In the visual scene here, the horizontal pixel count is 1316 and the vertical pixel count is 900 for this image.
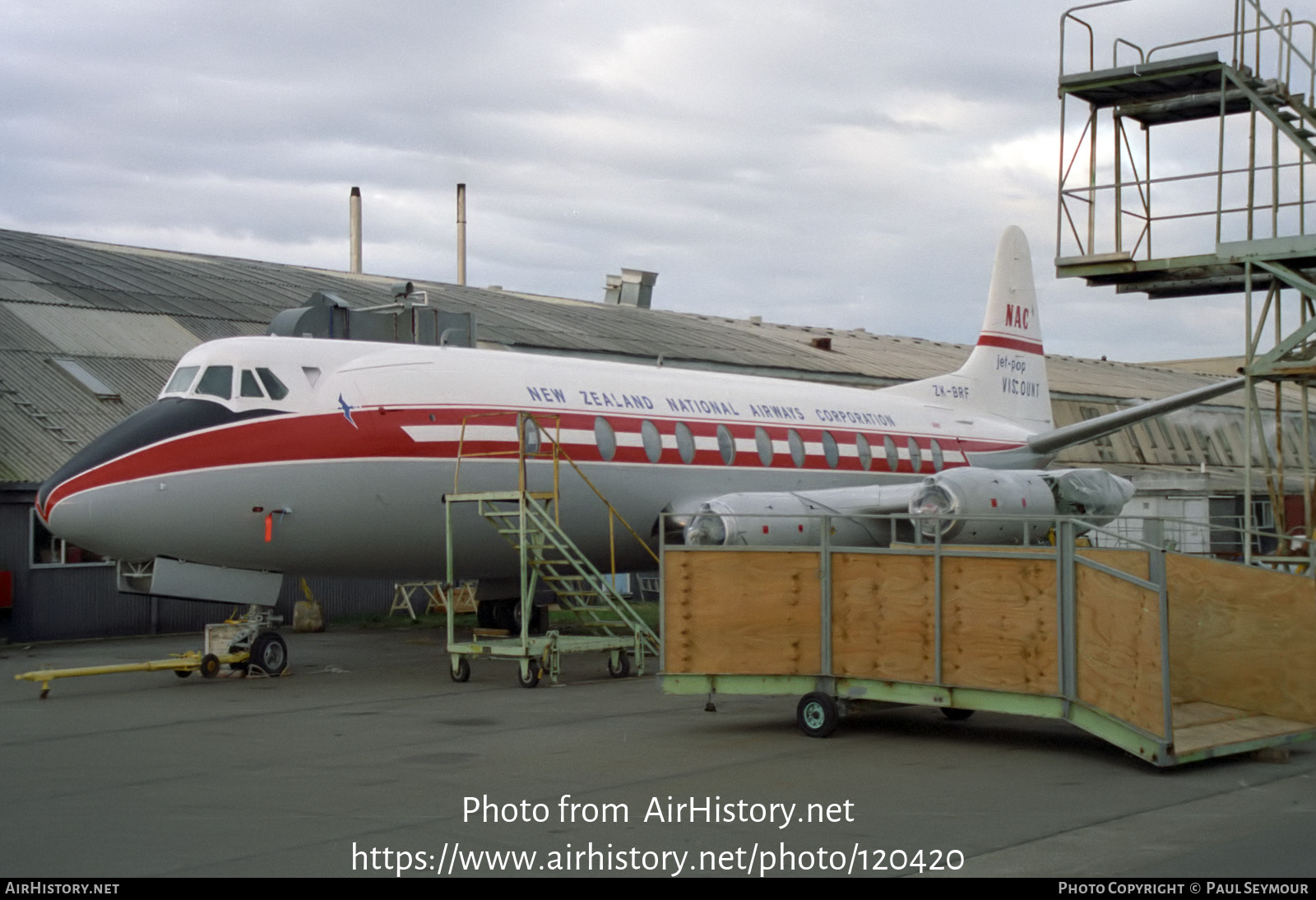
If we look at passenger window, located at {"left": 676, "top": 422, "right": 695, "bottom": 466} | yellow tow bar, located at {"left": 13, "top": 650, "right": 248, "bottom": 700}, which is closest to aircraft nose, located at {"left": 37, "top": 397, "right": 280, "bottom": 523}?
yellow tow bar, located at {"left": 13, "top": 650, "right": 248, "bottom": 700}

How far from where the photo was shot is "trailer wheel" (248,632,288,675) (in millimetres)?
18688

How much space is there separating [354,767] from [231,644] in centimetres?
760

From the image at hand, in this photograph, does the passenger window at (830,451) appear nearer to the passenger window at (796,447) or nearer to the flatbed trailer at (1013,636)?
the passenger window at (796,447)

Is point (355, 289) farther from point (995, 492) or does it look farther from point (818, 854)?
point (818, 854)

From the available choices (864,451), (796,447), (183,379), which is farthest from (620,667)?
(864,451)

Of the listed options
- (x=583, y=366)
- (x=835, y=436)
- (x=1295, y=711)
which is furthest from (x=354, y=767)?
(x=835, y=436)

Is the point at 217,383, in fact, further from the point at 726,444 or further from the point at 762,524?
the point at 726,444

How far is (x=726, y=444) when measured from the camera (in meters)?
22.2

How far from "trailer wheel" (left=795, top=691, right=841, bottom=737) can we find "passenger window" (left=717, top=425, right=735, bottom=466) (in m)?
8.90

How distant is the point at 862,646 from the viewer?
13.4 metres

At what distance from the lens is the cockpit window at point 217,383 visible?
1748cm

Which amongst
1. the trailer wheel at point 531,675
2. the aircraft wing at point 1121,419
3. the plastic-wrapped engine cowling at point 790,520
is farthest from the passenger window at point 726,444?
the aircraft wing at point 1121,419

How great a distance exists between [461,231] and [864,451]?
34137 millimetres

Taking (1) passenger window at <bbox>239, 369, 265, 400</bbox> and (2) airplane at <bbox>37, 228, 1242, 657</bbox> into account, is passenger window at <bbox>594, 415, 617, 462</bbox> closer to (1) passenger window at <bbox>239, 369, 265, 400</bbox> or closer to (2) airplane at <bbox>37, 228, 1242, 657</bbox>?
(2) airplane at <bbox>37, 228, 1242, 657</bbox>
